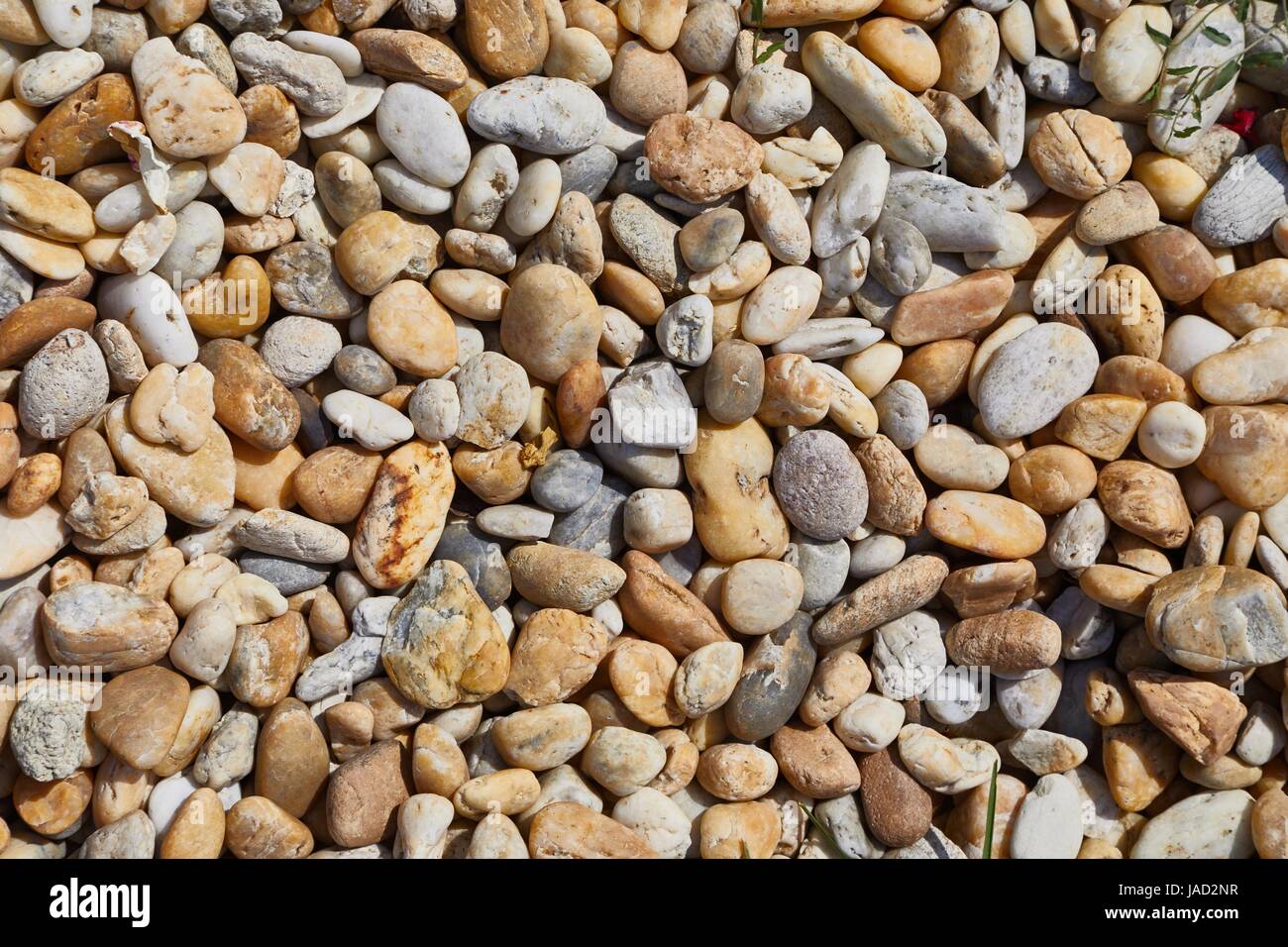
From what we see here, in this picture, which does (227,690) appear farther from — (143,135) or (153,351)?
(143,135)

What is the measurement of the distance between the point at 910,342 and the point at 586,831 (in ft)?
3.96

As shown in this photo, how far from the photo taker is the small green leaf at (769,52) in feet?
6.81

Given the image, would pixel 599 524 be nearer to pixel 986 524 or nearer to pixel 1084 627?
pixel 986 524

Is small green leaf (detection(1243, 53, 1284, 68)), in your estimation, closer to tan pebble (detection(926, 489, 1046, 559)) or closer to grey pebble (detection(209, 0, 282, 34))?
tan pebble (detection(926, 489, 1046, 559))

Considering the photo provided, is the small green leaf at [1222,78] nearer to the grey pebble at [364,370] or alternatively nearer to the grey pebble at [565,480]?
the grey pebble at [565,480]

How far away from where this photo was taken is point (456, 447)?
215 centimetres

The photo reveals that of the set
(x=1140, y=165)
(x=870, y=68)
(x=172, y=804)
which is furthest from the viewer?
(x=1140, y=165)

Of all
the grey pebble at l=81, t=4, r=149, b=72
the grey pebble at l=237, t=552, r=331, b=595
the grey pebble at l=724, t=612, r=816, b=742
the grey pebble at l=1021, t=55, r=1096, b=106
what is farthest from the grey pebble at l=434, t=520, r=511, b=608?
the grey pebble at l=1021, t=55, r=1096, b=106

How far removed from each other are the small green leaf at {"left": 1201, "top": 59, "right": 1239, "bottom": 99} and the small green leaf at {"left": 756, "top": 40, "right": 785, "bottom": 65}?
0.90 meters

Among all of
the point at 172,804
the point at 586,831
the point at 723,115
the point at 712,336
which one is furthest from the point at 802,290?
the point at 172,804

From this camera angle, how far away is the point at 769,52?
2074 millimetres

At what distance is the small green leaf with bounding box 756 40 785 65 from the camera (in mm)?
2074

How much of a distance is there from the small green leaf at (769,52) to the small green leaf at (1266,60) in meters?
0.95

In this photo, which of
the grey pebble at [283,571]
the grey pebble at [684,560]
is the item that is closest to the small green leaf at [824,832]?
the grey pebble at [684,560]
